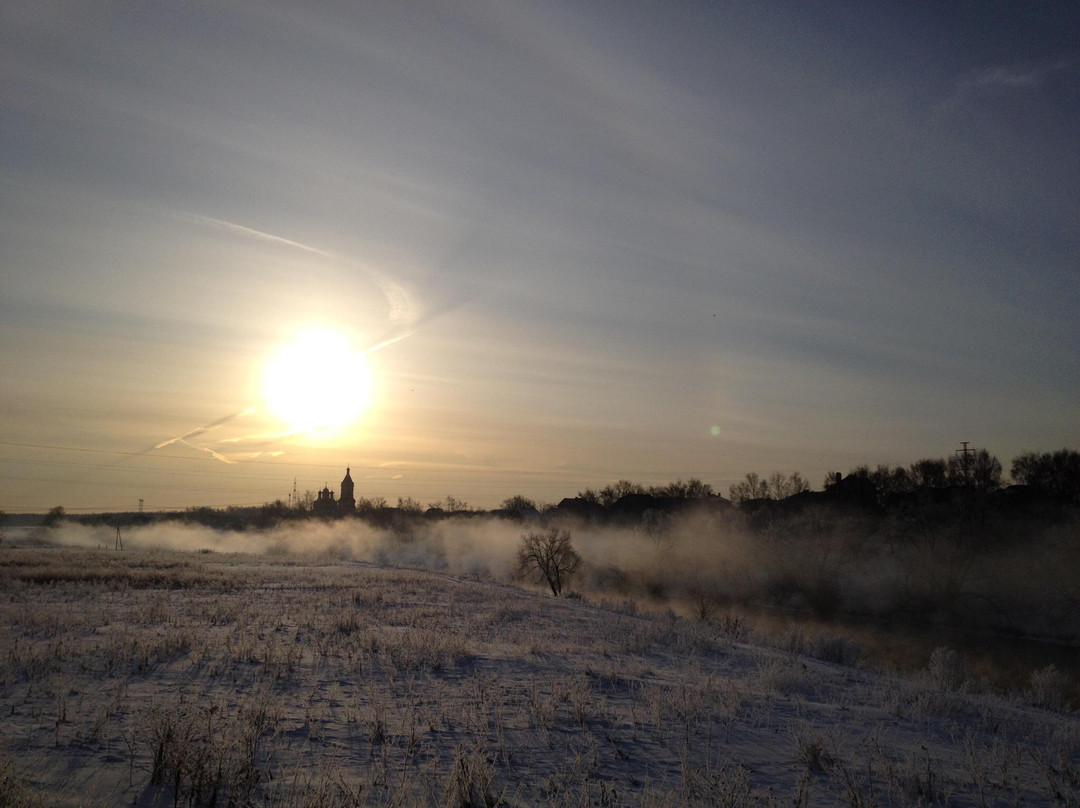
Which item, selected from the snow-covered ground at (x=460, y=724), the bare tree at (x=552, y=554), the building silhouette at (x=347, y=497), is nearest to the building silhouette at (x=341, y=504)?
the building silhouette at (x=347, y=497)

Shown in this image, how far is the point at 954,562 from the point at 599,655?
49.7 m

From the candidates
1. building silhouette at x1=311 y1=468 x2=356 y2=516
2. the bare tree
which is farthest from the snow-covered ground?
building silhouette at x1=311 y1=468 x2=356 y2=516

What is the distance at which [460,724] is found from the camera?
8.31 metres

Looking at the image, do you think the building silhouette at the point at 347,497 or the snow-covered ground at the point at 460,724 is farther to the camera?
the building silhouette at the point at 347,497

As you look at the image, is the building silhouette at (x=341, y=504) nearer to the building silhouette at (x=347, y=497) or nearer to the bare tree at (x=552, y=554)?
the building silhouette at (x=347, y=497)

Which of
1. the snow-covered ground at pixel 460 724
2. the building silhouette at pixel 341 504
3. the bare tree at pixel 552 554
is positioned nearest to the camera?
the snow-covered ground at pixel 460 724

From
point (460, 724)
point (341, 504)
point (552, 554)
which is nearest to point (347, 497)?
point (341, 504)

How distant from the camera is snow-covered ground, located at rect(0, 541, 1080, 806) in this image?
20.5ft

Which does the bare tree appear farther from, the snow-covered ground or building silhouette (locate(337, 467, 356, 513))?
building silhouette (locate(337, 467, 356, 513))

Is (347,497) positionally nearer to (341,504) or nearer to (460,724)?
(341,504)

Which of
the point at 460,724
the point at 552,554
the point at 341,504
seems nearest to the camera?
the point at 460,724

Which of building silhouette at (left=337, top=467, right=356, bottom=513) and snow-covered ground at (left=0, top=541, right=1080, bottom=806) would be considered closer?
snow-covered ground at (left=0, top=541, right=1080, bottom=806)

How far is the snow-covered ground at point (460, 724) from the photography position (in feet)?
20.5

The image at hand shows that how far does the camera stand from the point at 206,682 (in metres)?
9.73
